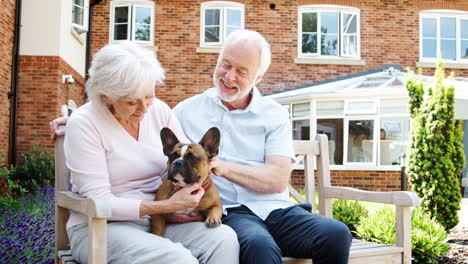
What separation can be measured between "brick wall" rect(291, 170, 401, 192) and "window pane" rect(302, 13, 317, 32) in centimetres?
411

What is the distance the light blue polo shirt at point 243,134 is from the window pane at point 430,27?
12.4m

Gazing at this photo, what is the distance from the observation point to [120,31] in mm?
13562

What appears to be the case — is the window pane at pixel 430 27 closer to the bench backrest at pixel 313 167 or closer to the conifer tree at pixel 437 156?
the conifer tree at pixel 437 156

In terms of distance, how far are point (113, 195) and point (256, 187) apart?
0.83 meters

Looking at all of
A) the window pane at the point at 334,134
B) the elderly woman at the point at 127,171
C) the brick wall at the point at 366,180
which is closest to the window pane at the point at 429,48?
the window pane at the point at 334,134

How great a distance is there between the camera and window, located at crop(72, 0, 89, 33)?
36.4ft

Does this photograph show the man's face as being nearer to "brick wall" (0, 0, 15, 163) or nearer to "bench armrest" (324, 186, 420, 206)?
"bench armrest" (324, 186, 420, 206)

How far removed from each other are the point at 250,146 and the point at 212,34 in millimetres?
10885

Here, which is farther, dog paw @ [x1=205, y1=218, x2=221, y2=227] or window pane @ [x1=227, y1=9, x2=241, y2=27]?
window pane @ [x1=227, y1=9, x2=241, y2=27]

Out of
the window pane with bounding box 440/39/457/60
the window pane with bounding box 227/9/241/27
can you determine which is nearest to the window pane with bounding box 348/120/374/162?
the window pane with bounding box 440/39/457/60

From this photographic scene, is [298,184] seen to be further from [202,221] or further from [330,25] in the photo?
[202,221]

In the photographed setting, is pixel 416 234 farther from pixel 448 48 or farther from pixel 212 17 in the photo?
pixel 448 48

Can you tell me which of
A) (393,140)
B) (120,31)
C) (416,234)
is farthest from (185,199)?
(120,31)

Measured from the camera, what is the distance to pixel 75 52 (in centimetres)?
1159
